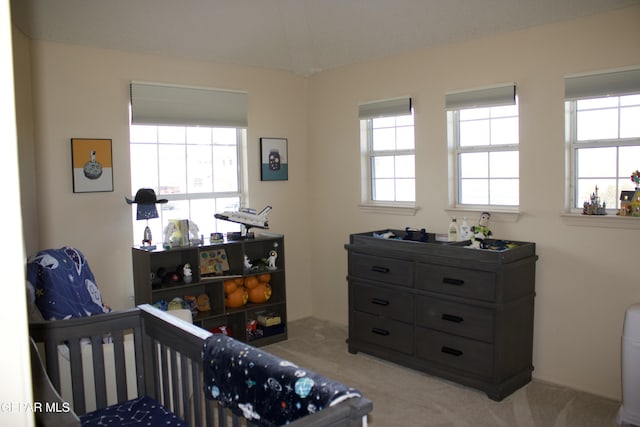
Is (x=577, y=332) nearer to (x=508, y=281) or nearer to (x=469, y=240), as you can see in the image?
(x=508, y=281)

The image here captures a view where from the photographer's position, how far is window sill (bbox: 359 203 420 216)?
4.67 m

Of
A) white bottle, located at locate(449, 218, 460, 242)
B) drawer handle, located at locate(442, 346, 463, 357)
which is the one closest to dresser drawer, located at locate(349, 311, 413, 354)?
drawer handle, located at locate(442, 346, 463, 357)

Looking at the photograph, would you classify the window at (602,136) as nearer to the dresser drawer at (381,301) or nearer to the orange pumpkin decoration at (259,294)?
the dresser drawer at (381,301)

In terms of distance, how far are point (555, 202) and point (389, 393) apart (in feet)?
5.89

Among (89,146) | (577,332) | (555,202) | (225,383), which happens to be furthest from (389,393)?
(89,146)

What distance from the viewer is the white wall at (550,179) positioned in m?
3.53

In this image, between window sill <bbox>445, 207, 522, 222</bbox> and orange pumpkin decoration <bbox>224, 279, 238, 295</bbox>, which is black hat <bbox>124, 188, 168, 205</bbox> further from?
window sill <bbox>445, 207, 522, 222</bbox>

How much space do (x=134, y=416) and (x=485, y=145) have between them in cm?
318

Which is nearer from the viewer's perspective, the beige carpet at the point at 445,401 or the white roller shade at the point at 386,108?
the beige carpet at the point at 445,401

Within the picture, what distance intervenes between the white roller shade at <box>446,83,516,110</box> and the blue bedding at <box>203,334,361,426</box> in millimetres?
2894

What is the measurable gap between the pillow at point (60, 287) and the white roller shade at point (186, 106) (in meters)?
1.80

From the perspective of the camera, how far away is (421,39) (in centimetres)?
436

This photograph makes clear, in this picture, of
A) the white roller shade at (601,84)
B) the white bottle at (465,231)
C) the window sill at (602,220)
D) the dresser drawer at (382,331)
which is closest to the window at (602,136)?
the white roller shade at (601,84)

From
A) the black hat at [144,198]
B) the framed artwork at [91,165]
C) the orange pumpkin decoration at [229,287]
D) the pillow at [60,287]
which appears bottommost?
the orange pumpkin decoration at [229,287]
